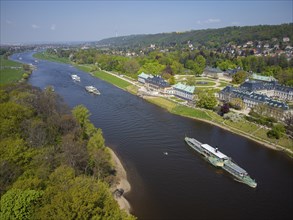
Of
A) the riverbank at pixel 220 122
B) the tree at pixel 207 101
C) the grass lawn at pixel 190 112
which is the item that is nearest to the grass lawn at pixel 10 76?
the riverbank at pixel 220 122

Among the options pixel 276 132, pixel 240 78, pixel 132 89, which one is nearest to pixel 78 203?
pixel 276 132

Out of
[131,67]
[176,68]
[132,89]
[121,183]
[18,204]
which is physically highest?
[18,204]

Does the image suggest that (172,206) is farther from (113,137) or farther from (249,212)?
(113,137)

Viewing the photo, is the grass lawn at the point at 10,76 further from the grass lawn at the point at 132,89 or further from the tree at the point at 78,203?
the tree at the point at 78,203

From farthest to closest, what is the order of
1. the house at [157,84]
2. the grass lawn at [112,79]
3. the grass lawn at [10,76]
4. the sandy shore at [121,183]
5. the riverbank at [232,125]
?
the grass lawn at [112,79] < the grass lawn at [10,76] < the house at [157,84] < the riverbank at [232,125] < the sandy shore at [121,183]

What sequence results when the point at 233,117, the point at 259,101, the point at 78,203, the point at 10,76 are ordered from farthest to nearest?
the point at 10,76 < the point at 259,101 < the point at 233,117 < the point at 78,203

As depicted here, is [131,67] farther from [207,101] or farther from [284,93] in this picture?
[284,93]

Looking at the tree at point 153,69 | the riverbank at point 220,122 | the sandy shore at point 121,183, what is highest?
the tree at point 153,69

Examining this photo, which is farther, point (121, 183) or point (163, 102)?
point (163, 102)
